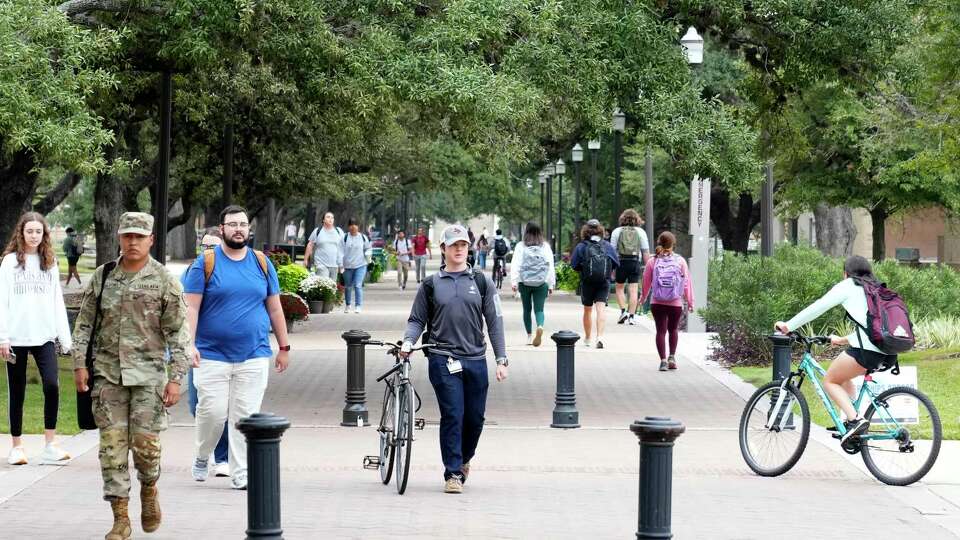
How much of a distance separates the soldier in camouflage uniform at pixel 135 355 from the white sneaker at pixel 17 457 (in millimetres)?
2747

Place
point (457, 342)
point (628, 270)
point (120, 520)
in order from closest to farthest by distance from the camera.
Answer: point (120, 520) → point (457, 342) → point (628, 270)

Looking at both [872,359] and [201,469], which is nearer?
[201,469]

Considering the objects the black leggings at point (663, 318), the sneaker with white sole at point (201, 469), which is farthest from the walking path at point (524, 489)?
A: the black leggings at point (663, 318)

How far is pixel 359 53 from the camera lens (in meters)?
14.5

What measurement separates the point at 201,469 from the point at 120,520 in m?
2.23

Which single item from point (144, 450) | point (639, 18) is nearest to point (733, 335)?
point (639, 18)

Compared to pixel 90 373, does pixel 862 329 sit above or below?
above

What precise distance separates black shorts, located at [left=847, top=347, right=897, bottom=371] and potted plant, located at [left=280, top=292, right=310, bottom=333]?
561 inches

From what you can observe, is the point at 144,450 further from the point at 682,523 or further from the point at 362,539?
the point at 682,523

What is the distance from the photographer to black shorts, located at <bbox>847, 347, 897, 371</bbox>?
35.1 ft

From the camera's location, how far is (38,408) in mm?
14062

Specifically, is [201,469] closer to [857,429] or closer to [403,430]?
[403,430]

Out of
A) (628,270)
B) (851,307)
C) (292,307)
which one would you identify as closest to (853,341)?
(851,307)

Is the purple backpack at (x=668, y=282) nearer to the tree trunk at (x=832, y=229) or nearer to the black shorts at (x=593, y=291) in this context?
the black shorts at (x=593, y=291)
